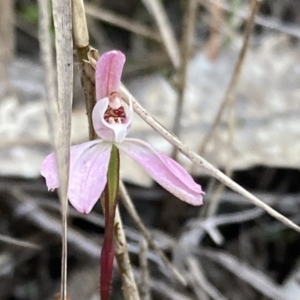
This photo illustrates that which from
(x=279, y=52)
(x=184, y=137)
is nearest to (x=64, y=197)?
(x=184, y=137)

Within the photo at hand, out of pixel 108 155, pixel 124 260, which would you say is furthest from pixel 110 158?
pixel 124 260

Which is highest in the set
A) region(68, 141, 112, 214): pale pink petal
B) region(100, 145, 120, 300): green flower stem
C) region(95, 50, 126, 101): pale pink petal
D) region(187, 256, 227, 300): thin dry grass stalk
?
region(95, 50, 126, 101): pale pink petal

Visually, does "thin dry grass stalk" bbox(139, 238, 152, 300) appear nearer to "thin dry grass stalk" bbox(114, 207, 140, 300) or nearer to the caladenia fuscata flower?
"thin dry grass stalk" bbox(114, 207, 140, 300)

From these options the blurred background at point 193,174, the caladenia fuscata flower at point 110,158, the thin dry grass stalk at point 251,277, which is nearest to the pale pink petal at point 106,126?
the caladenia fuscata flower at point 110,158

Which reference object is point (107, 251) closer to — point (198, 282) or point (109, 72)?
point (109, 72)

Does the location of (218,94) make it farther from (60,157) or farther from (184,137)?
(60,157)

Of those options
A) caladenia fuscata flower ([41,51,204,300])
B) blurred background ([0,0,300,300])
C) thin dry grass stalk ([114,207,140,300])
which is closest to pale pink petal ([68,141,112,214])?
caladenia fuscata flower ([41,51,204,300])

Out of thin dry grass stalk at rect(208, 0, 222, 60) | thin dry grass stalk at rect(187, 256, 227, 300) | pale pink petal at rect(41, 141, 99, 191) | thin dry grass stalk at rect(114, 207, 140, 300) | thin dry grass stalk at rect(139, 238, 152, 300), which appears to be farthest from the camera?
thin dry grass stalk at rect(208, 0, 222, 60)
